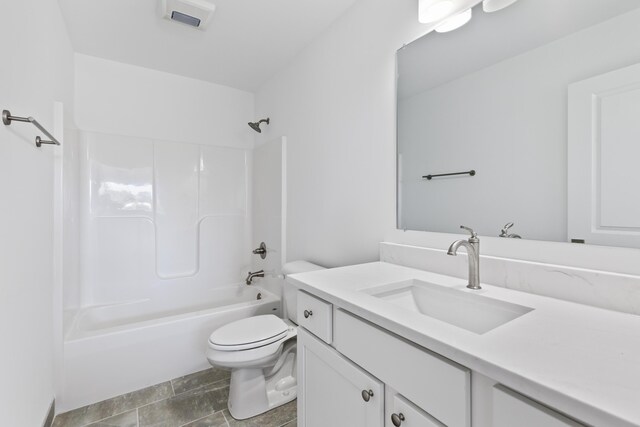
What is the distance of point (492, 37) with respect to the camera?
1.13m

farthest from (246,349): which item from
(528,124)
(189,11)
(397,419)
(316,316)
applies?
(189,11)

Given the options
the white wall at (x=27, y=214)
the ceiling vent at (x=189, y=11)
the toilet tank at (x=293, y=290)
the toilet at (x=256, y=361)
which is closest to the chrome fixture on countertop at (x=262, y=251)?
the toilet tank at (x=293, y=290)

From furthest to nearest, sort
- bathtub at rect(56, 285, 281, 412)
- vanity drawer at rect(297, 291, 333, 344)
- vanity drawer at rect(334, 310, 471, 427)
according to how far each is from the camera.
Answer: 1. bathtub at rect(56, 285, 281, 412)
2. vanity drawer at rect(297, 291, 333, 344)
3. vanity drawer at rect(334, 310, 471, 427)

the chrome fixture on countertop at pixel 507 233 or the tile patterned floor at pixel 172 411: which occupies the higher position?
the chrome fixture on countertop at pixel 507 233

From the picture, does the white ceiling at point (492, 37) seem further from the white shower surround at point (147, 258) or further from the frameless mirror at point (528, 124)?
the white shower surround at point (147, 258)

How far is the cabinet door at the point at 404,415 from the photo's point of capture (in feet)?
2.19

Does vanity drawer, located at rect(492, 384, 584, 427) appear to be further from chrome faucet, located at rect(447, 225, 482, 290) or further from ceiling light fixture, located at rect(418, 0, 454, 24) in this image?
ceiling light fixture, located at rect(418, 0, 454, 24)

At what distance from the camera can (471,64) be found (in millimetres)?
1199

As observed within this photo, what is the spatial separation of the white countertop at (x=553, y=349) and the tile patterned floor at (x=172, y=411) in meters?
1.15

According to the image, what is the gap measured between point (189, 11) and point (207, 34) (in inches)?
11.1

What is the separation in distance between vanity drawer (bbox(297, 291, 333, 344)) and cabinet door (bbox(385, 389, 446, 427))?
11.2 inches

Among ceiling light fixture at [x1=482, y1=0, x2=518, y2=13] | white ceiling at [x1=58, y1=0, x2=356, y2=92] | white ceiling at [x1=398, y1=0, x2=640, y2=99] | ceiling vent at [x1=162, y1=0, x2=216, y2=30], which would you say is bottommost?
white ceiling at [x1=398, y1=0, x2=640, y2=99]

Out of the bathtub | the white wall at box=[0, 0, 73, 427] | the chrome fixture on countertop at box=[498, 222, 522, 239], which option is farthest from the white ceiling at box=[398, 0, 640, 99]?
the bathtub

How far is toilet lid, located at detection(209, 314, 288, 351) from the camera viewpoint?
1556 millimetres
